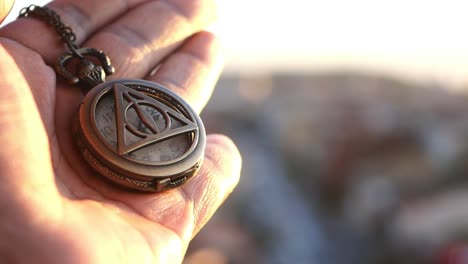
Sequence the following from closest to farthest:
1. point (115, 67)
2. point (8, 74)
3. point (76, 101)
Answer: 1. point (8, 74)
2. point (76, 101)
3. point (115, 67)

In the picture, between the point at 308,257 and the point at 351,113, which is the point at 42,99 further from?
the point at 351,113

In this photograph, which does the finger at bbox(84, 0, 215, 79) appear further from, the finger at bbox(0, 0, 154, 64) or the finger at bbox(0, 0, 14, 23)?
the finger at bbox(0, 0, 14, 23)

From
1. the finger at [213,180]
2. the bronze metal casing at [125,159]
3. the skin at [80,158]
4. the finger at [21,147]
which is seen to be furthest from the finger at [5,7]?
the finger at [213,180]

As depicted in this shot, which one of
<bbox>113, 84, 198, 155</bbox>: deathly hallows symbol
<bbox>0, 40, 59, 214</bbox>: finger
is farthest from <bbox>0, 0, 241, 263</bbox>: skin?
<bbox>113, 84, 198, 155</bbox>: deathly hallows symbol

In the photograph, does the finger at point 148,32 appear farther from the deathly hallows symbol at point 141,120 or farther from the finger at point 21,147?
the finger at point 21,147

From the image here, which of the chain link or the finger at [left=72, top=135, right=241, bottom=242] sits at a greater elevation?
the chain link

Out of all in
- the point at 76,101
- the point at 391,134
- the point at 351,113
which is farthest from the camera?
the point at 351,113

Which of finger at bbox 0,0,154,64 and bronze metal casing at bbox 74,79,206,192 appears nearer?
bronze metal casing at bbox 74,79,206,192

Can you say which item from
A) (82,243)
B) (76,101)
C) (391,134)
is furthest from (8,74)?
(391,134)
